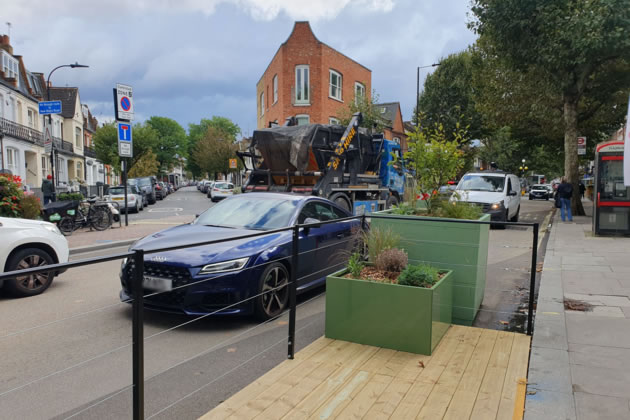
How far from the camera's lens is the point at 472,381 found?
3.63 meters

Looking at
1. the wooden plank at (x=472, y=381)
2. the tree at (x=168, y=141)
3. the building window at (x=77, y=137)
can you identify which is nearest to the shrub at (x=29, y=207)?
the wooden plank at (x=472, y=381)

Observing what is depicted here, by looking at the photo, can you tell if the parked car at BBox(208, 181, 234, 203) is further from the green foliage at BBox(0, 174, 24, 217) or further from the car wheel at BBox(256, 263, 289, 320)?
the car wheel at BBox(256, 263, 289, 320)

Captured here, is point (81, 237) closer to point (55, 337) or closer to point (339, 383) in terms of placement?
point (55, 337)

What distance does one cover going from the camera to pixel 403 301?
4078 millimetres

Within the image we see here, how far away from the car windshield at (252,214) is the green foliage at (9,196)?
268 inches

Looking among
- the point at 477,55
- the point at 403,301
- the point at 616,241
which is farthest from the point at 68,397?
the point at 477,55

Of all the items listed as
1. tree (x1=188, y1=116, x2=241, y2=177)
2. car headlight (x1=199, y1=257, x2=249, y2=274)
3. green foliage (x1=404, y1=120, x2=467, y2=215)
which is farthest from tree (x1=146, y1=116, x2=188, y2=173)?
car headlight (x1=199, y1=257, x2=249, y2=274)

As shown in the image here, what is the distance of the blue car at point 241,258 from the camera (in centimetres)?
477

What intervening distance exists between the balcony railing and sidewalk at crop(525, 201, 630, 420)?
109 feet

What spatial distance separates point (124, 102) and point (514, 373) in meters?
14.7

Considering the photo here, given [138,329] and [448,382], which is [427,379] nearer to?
[448,382]

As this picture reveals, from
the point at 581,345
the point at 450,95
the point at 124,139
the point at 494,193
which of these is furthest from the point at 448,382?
the point at 450,95

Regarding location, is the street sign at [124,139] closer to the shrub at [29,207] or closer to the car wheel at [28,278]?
the shrub at [29,207]

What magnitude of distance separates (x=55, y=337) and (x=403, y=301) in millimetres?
3282
